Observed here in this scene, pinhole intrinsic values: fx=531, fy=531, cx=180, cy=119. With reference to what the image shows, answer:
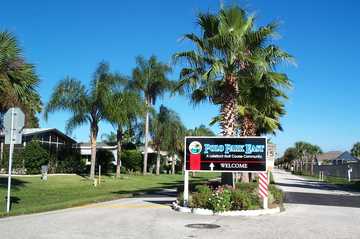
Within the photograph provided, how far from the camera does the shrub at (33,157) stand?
41125 millimetres

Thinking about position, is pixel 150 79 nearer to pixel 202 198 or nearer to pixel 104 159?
pixel 104 159

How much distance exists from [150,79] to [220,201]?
36033mm

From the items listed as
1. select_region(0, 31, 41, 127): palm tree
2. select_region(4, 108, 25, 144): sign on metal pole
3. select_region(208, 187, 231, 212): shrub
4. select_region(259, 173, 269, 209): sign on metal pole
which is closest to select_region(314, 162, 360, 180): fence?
select_region(259, 173, 269, 209): sign on metal pole

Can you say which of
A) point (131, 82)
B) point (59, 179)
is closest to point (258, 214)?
point (59, 179)

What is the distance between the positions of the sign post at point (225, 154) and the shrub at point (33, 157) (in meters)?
25.2

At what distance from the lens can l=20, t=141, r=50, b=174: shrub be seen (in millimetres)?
41125

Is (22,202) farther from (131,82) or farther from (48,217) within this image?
(131,82)

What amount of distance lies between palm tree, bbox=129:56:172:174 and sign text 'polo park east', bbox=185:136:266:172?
107ft

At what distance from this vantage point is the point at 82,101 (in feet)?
129

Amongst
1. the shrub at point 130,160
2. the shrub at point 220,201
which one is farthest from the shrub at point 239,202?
the shrub at point 130,160

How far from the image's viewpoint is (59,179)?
121 feet

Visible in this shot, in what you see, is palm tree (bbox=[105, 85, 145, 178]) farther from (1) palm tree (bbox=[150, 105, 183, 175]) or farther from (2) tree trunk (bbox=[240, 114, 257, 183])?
(1) palm tree (bbox=[150, 105, 183, 175])

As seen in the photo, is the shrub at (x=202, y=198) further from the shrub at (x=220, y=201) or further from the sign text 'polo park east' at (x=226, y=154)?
Answer: the sign text 'polo park east' at (x=226, y=154)

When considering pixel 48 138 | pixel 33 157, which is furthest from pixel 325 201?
pixel 48 138
